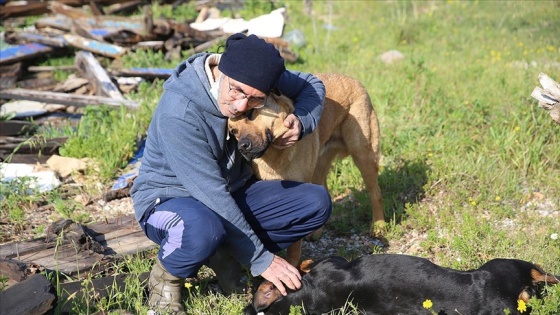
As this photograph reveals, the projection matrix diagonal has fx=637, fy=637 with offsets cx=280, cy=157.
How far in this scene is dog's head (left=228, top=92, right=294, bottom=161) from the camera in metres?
3.82

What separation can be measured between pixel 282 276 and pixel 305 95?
1305 mm

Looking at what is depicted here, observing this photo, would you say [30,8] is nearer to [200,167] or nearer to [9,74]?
[9,74]

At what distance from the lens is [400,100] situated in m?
7.60

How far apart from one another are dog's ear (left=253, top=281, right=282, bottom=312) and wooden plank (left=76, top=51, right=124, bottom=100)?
→ 185 inches

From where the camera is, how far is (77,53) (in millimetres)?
9742

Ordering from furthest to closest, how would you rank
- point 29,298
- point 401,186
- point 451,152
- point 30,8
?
point 30,8, point 451,152, point 401,186, point 29,298

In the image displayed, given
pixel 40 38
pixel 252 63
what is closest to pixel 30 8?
pixel 40 38

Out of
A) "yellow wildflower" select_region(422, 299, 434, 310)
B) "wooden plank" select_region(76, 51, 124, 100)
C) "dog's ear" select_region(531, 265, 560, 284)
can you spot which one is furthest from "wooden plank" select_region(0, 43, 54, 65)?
"dog's ear" select_region(531, 265, 560, 284)

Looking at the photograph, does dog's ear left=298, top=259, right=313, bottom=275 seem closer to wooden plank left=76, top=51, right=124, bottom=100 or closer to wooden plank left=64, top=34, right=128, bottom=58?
wooden plank left=76, top=51, right=124, bottom=100

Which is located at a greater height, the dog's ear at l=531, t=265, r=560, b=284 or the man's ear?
the man's ear

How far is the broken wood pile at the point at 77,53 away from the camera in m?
8.12

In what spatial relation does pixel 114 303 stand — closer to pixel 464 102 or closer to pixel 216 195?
pixel 216 195

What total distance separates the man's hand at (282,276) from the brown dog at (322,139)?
70cm

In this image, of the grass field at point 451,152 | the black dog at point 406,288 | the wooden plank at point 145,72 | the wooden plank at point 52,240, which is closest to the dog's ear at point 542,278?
the black dog at point 406,288
